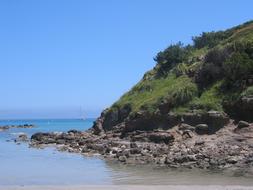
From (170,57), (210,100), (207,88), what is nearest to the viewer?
(210,100)

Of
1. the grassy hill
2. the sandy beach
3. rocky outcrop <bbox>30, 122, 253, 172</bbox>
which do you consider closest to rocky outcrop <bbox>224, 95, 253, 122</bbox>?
the grassy hill

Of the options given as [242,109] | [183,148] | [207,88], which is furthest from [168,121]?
[183,148]

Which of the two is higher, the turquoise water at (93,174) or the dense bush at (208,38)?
the dense bush at (208,38)

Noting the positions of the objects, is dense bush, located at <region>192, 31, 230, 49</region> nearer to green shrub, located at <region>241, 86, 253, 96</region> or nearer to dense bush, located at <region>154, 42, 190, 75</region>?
dense bush, located at <region>154, 42, 190, 75</region>

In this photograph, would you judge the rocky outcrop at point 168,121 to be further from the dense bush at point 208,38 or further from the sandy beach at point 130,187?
the dense bush at point 208,38

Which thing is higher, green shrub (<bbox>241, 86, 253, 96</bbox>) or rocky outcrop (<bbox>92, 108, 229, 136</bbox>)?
green shrub (<bbox>241, 86, 253, 96</bbox>)

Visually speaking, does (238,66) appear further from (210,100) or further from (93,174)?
(93,174)

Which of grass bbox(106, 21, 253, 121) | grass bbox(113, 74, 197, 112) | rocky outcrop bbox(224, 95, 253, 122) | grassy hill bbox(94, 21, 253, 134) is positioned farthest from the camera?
grass bbox(113, 74, 197, 112)

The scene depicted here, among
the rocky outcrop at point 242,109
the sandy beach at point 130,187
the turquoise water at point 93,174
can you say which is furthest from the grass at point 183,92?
the sandy beach at point 130,187

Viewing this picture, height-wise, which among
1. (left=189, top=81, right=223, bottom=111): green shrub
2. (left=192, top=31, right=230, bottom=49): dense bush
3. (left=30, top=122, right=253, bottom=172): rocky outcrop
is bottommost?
(left=30, top=122, right=253, bottom=172): rocky outcrop

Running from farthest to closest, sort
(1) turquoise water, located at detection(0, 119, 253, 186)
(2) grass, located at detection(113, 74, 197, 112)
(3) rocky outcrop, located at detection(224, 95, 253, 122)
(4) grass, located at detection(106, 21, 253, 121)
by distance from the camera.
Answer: (2) grass, located at detection(113, 74, 197, 112) → (4) grass, located at detection(106, 21, 253, 121) → (3) rocky outcrop, located at detection(224, 95, 253, 122) → (1) turquoise water, located at detection(0, 119, 253, 186)

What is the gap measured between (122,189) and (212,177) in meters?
6.09

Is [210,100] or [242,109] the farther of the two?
[210,100]

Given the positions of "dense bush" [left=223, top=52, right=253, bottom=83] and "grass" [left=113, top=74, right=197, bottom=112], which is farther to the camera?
"grass" [left=113, top=74, right=197, bottom=112]
